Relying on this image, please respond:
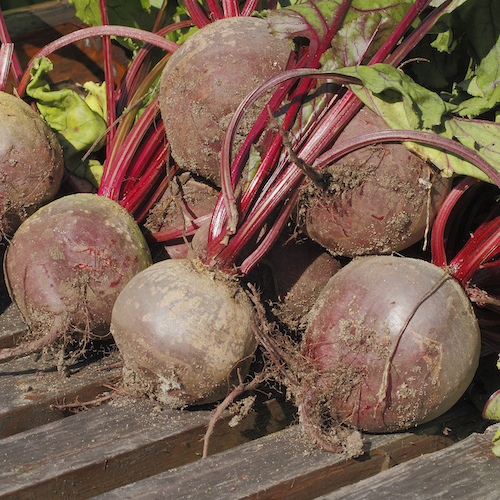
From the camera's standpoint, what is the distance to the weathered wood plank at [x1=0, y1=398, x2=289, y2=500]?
171 cm

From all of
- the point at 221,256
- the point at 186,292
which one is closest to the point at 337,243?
the point at 221,256

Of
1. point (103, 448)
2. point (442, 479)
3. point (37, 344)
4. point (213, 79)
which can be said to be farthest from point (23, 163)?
point (442, 479)

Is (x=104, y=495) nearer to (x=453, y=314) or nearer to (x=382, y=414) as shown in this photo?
(x=382, y=414)

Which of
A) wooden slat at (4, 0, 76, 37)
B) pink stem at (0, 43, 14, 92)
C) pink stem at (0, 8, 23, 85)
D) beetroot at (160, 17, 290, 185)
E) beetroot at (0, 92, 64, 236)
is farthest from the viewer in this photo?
wooden slat at (4, 0, 76, 37)

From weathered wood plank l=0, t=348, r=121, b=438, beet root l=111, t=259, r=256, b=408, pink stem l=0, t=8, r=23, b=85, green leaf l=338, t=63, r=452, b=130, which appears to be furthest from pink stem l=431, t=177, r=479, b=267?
pink stem l=0, t=8, r=23, b=85

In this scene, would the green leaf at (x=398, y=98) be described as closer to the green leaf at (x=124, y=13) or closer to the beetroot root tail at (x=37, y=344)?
the beetroot root tail at (x=37, y=344)

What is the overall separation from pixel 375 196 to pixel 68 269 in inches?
47.2

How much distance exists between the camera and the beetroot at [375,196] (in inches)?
75.9

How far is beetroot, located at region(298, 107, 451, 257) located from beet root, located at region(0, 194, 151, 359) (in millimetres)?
773

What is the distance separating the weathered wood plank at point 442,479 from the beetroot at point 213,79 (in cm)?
128

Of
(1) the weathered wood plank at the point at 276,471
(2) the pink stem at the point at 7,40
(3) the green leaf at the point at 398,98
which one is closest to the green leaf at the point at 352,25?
(3) the green leaf at the point at 398,98

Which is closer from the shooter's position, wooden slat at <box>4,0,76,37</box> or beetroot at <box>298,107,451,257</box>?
beetroot at <box>298,107,451,257</box>

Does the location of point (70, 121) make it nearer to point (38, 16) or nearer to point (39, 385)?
point (38, 16)

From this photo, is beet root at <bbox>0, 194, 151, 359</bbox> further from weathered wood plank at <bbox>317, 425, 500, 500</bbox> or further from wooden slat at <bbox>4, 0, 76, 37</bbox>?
wooden slat at <bbox>4, 0, 76, 37</bbox>
